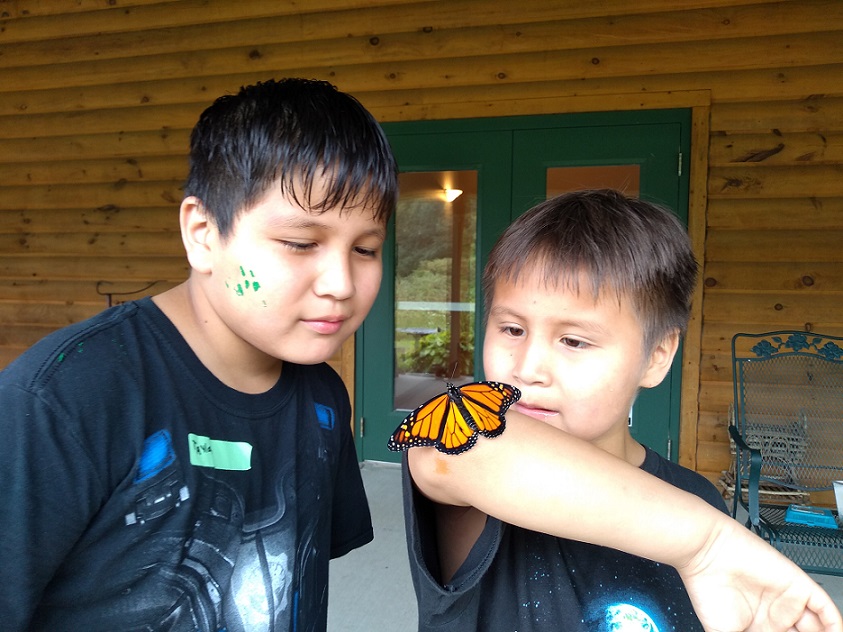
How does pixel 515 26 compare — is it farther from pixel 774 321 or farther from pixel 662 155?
pixel 774 321

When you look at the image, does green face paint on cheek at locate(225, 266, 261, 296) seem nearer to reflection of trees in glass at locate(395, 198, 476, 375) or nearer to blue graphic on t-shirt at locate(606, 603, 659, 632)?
blue graphic on t-shirt at locate(606, 603, 659, 632)

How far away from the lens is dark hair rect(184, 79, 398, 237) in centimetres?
74

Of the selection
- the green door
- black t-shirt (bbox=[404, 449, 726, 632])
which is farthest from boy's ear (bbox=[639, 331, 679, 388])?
the green door

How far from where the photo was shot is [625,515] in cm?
52

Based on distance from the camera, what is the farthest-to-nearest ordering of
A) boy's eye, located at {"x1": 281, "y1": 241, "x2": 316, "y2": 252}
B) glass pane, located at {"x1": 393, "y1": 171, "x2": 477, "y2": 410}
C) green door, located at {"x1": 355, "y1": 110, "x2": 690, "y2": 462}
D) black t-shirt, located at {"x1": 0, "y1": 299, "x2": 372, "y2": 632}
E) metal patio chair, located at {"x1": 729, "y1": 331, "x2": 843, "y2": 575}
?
glass pane, located at {"x1": 393, "y1": 171, "x2": 477, "y2": 410} → green door, located at {"x1": 355, "y1": 110, "x2": 690, "y2": 462} → metal patio chair, located at {"x1": 729, "y1": 331, "x2": 843, "y2": 575} → boy's eye, located at {"x1": 281, "y1": 241, "x2": 316, "y2": 252} → black t-shirt, located at {"x1": 0, "y1": 299, "x2": 372, "y2": 632}

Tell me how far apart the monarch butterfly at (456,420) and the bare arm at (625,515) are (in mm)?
12

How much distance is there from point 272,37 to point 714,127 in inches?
106

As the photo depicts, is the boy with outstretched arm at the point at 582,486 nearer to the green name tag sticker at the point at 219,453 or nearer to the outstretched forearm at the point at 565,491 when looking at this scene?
the outstretched forearm at the point at 565,491

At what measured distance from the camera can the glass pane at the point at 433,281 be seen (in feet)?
11.5

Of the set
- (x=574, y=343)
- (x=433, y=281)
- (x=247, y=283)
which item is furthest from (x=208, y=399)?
(x=433, y=281)

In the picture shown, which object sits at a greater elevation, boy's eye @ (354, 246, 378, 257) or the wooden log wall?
the wooden log wall

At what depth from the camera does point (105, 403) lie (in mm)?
686

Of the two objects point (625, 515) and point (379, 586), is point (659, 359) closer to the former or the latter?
point (625, 515)

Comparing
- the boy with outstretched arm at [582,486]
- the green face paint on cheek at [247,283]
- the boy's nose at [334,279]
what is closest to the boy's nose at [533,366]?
the boy with outstretched arm at [582,486]
